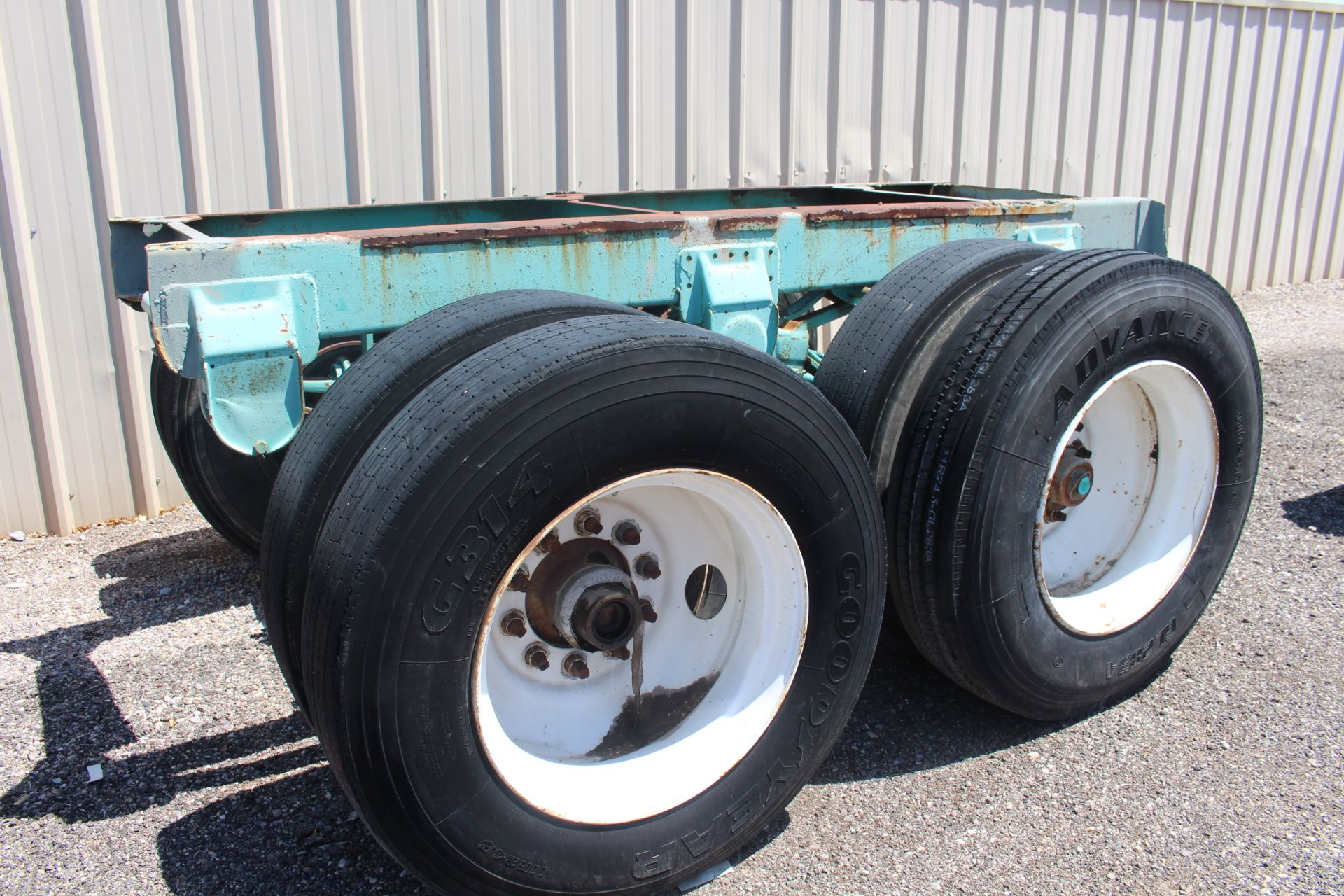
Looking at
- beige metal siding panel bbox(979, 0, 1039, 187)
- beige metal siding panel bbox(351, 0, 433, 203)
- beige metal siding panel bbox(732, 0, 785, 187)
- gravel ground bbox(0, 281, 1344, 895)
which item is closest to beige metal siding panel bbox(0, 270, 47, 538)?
gravel ground bbox(0, 281, 1344, 895)

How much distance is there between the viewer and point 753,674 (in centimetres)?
246

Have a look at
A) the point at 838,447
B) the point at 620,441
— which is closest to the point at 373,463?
the point at 620,441

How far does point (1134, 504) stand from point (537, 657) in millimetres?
1848

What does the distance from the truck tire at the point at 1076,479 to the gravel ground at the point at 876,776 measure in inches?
8.4

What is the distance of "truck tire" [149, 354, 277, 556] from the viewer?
12.7ft

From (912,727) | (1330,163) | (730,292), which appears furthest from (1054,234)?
(1330,163)

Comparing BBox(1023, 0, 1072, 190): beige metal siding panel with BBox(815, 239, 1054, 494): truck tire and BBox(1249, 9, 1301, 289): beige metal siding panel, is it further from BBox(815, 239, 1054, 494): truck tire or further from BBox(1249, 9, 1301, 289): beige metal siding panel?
BBox(815, 239, 1054, 494): truck tire

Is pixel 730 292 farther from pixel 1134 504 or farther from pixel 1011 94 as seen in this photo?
pixel 1011 94

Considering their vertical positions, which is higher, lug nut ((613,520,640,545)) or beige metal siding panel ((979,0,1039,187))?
beige metal siding panel ((979,0,1039,187))

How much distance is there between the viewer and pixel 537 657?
7.81 feet

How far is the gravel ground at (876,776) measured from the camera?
2441mm

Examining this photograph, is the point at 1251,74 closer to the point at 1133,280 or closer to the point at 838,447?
the point at 1133,280

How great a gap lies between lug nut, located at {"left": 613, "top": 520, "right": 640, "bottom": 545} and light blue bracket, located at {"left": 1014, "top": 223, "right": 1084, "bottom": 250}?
183cm

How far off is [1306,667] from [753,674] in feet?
6.19
